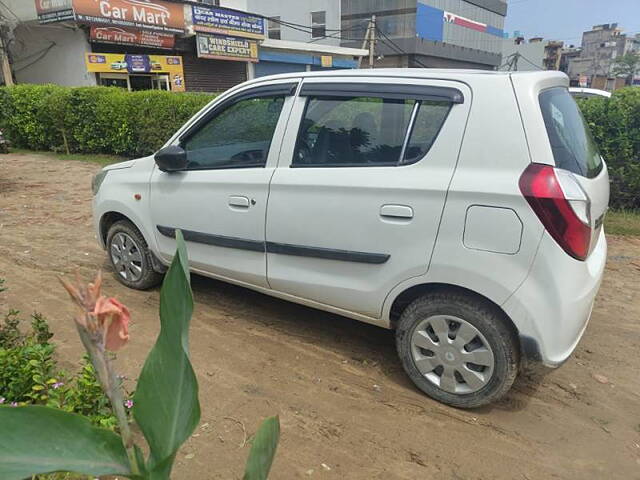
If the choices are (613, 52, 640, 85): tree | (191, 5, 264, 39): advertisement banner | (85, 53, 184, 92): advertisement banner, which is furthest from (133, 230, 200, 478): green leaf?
(613, 52, 640, 85): tree

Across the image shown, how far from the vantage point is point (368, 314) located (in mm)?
3150

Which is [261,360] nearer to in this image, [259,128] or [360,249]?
[360,249]

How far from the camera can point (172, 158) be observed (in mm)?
3709

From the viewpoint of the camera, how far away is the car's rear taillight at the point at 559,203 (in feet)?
7.95

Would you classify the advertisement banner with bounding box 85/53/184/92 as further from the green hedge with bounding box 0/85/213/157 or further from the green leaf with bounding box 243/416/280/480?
the green leaf with bounding box 243/416/280/480

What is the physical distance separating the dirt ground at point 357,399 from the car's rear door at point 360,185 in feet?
1.64

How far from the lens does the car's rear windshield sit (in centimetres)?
260

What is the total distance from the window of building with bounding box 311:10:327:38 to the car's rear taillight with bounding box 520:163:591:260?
1434 inches

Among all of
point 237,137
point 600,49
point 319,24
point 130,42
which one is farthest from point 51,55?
point 600,49

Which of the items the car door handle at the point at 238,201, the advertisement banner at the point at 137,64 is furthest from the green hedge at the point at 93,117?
the car door handle at the point at 238,201

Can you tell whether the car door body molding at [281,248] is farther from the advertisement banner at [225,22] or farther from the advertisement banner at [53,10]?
the advertisement banner at [225,22]

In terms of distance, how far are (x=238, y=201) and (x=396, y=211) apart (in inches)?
47.7

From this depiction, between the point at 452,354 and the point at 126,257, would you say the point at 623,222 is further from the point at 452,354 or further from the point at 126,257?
the point at 126,257

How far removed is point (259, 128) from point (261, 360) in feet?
5.32
